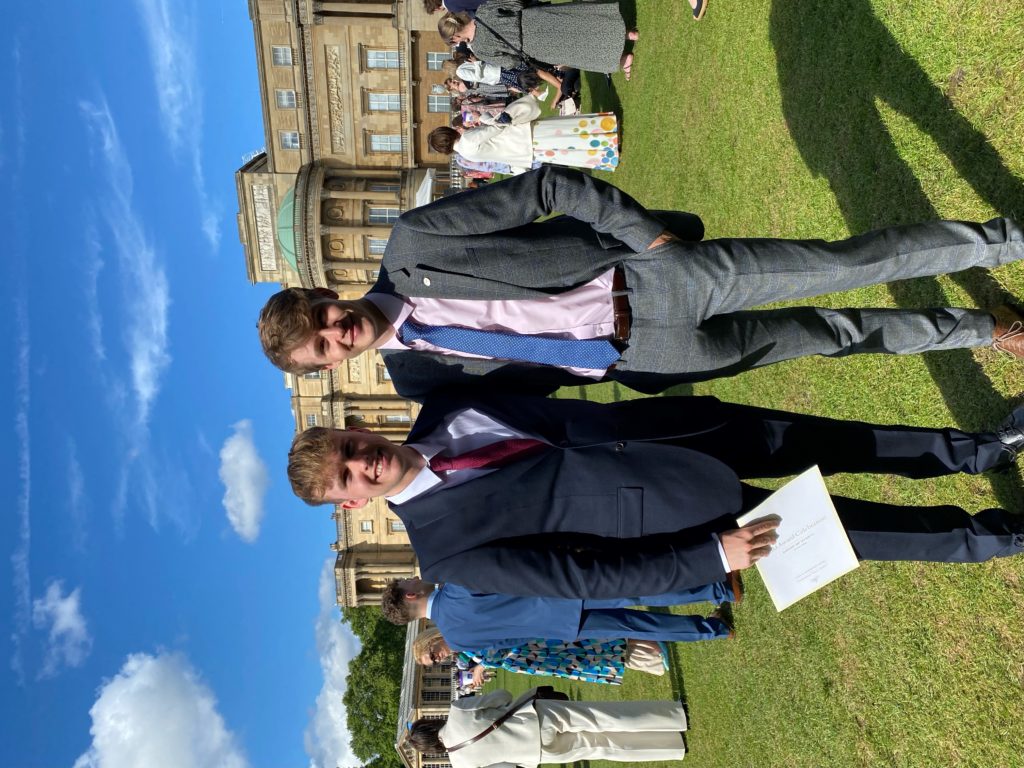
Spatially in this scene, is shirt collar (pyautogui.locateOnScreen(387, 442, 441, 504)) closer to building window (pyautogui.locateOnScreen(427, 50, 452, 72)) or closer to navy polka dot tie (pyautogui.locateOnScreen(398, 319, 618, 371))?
navy polka dot tie (pyautogui.locateOnScreen(398, 319, 618, 371))

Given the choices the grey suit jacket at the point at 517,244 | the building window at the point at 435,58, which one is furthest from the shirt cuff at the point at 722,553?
the building window at the point at 435,58

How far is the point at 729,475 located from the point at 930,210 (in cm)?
270

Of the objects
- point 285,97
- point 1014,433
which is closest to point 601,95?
point 1014,433

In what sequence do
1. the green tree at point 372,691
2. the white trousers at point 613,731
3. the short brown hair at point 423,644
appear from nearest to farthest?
the white trousers at point 613,731
the short brown hair at point 423,644
the green tree at point 372,691

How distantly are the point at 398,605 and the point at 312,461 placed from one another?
3.90 meters

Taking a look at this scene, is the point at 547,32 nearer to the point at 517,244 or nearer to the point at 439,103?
the point at 517,244

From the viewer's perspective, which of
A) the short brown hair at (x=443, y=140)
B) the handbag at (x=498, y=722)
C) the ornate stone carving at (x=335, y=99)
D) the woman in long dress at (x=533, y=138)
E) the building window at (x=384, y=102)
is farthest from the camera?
the building window at (x=384, y=102)

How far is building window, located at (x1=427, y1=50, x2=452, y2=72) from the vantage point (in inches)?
820

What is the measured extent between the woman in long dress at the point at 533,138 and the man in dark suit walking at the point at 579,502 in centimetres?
791

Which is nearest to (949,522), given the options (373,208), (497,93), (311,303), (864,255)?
(864,255)

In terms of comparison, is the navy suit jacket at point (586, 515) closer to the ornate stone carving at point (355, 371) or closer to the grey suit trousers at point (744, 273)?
the grey suit trousers at point (744, 273)

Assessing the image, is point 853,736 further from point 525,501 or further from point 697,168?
point 697,168

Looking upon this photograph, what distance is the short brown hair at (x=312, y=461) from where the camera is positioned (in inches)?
129

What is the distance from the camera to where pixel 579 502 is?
3301 mm
